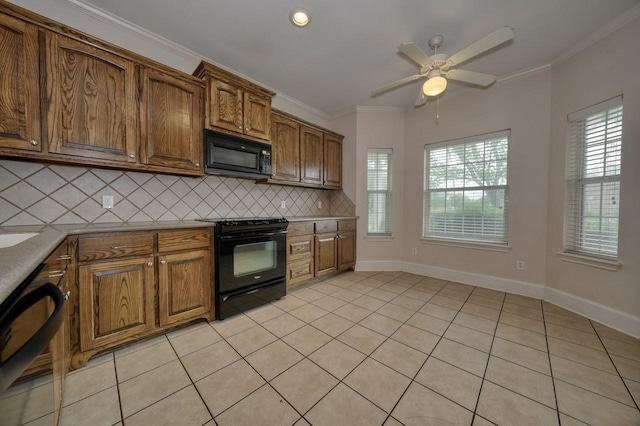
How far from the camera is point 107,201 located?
6.69ft

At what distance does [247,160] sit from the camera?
2617mm

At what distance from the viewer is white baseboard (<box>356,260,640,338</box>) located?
202 centimetres

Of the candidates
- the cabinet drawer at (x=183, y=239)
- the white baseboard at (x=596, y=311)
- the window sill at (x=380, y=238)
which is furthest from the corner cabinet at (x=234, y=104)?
the white baseboard at (x=596, y=311)

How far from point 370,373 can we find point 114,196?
254cm

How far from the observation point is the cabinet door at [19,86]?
1.44m

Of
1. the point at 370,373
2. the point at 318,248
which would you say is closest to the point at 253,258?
the point at 318,248

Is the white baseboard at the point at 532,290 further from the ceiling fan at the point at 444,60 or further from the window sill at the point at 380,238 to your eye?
the ceiling fan at the point at 444,60

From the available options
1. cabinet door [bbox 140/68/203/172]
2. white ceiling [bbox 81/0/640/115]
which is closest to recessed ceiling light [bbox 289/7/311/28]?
white ceiling [bbox 81/0/640/115]

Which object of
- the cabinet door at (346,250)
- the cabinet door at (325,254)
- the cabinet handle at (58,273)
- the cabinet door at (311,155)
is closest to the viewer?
the cabinet handle at (58,273)

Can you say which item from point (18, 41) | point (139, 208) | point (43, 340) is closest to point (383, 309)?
point (43, 340)

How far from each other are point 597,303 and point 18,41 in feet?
16.5

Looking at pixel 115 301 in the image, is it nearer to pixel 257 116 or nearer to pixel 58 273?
pixel 58 273

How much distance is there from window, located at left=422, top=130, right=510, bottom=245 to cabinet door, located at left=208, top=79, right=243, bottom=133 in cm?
279

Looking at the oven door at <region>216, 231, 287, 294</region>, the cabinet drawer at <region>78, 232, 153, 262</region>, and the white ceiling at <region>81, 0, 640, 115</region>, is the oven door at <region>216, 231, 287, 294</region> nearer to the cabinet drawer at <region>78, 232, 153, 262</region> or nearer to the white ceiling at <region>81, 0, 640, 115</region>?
the cabinet drawer at <region>78, 232, 153, 262</region>
